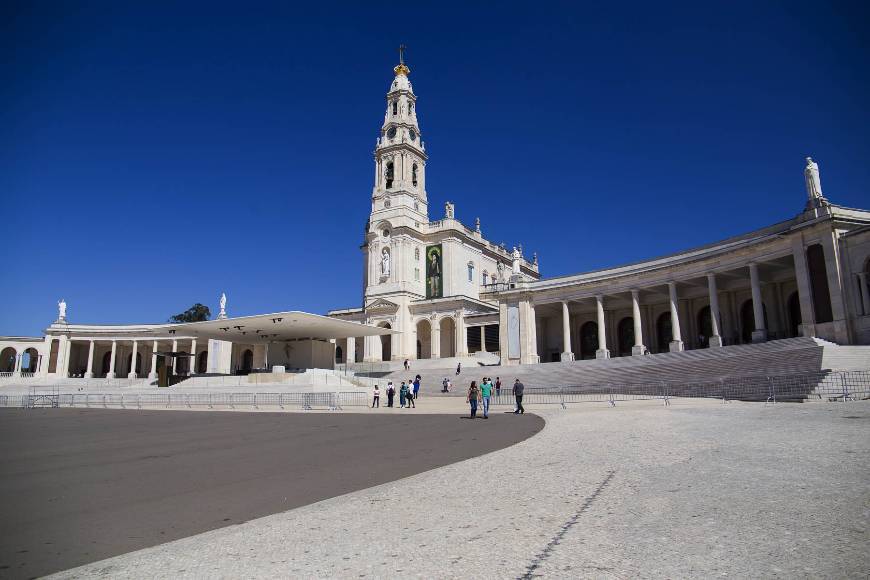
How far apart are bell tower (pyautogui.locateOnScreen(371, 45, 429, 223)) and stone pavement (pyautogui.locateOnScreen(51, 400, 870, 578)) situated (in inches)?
2265

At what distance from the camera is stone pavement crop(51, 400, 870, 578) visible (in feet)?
13.7

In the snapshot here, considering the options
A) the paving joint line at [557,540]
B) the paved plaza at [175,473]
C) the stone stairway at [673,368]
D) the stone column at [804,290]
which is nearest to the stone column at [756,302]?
the stone stairway at [673,368]

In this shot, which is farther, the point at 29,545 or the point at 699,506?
the point at 699,506

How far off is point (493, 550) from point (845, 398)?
19.8m

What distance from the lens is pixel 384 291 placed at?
6312 cm

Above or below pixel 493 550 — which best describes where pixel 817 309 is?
above

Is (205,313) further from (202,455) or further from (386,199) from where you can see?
(202,455)

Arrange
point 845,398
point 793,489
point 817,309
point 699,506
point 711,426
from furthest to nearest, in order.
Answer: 1. point 817,309
2. point 845,398
3. point 711,426
4. point 793,489
5. point 699,506

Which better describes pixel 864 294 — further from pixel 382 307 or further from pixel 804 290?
pixel 382 307

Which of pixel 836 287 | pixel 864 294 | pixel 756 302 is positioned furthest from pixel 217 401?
pixel 864 294

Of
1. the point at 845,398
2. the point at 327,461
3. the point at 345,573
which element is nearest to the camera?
the point at 345,573

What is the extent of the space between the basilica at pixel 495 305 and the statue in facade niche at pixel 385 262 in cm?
19

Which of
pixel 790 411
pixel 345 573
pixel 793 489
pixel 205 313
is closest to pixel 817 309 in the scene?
pixel 790 411

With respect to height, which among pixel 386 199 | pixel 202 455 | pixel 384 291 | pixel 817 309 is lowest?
pixel 202 455
